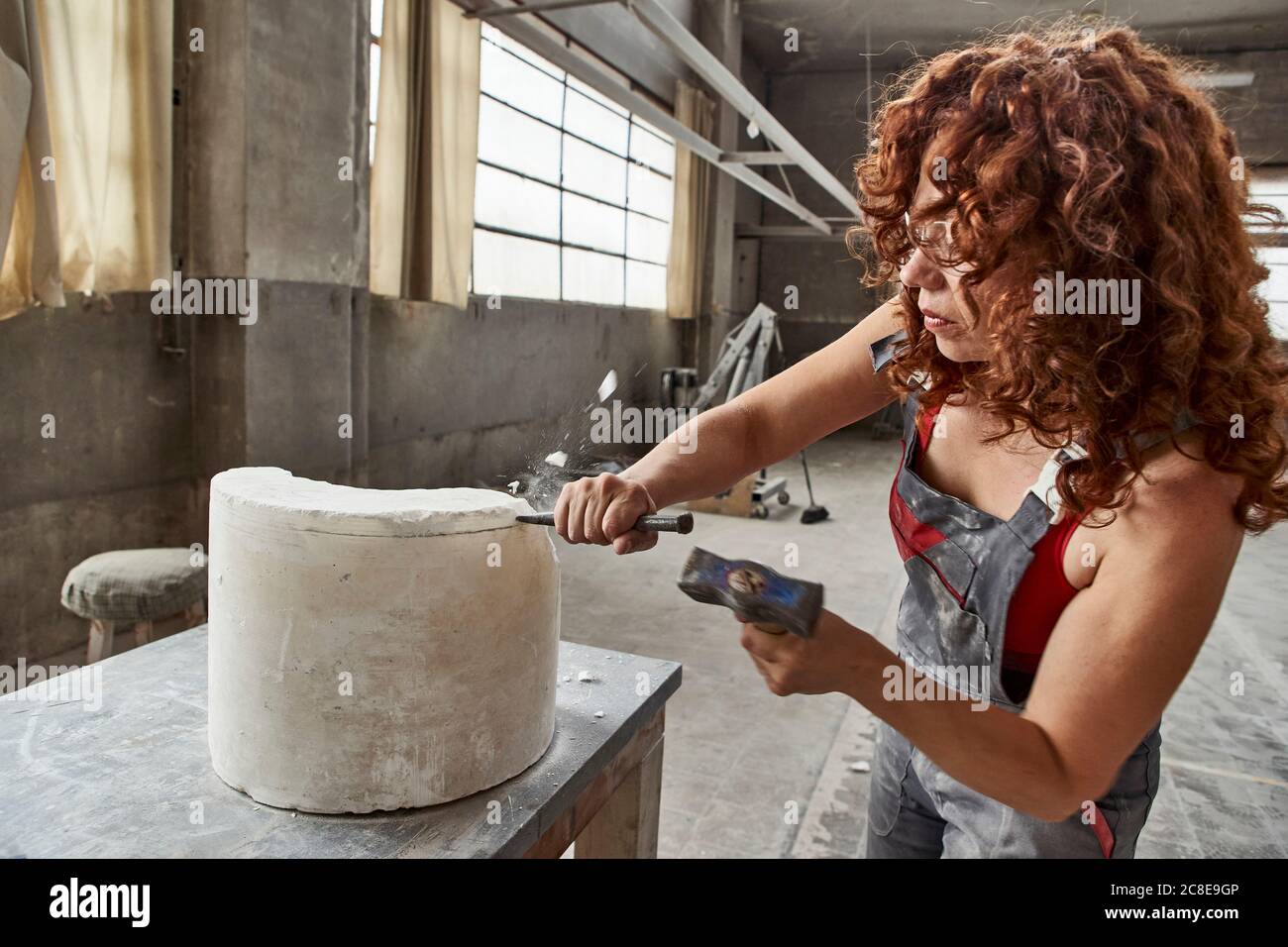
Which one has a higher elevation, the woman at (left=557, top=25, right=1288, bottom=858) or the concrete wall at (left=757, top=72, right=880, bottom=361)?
the concrete wall at (left=757, top=72, right=880, bottom=361)

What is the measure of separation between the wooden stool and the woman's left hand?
2340 mm

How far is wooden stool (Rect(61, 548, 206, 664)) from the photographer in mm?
2660

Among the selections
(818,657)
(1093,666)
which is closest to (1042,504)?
(1093,666)

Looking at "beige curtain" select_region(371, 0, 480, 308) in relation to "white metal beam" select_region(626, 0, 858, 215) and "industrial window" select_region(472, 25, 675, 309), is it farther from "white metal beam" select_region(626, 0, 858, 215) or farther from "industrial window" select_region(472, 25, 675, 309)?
"white metal beam" select_region(626, 0, 858, 215)

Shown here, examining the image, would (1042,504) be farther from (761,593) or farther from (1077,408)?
(761,593)

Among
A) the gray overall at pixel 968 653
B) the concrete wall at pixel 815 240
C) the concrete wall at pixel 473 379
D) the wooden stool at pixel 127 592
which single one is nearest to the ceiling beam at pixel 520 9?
the concrete wall at pixel 473 379

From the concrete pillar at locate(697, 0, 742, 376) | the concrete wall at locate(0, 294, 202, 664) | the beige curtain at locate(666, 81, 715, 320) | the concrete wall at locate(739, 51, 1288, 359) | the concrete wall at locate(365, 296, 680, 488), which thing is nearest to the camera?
the concrete wall at locate(0, 294, 202, 664)

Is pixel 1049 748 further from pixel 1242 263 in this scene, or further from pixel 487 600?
pixel 487 600

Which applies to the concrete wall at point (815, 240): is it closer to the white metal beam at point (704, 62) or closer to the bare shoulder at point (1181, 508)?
the white metal beam at point (704, 62)

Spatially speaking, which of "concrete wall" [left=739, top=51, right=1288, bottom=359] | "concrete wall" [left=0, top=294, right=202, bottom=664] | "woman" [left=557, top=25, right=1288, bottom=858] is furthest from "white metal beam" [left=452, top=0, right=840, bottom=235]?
"concrete wall" [left=739, top=51, right=1288, bottom=359]

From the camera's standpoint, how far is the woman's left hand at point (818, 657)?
0.99m

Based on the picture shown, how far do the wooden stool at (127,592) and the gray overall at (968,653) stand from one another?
2.26 m

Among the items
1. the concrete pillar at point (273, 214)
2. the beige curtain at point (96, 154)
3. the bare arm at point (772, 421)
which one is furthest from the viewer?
the concrete pillar at point (273, 214)
